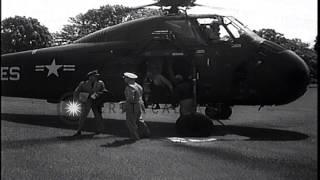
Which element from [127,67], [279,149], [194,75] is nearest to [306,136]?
[279,149]

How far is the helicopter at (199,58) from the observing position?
9.72 meters

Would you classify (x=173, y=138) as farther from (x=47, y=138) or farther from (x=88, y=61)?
(x=88, y=61)

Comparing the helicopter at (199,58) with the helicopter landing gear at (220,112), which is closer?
the helicopter at (199,58)

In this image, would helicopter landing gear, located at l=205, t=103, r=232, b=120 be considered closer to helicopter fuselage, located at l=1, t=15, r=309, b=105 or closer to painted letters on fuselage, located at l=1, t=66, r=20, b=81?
helicopter fuselage, located at l=1, t=15, r=309, b=105

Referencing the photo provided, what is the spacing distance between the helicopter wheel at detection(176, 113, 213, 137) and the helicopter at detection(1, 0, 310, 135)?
31mm

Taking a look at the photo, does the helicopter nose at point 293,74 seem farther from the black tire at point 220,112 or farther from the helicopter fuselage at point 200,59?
the black tire at point 220,112

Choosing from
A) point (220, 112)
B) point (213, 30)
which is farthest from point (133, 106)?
point (220, 112)

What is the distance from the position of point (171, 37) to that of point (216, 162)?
447 centimetres

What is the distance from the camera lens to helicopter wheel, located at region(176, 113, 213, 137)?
8938 mm

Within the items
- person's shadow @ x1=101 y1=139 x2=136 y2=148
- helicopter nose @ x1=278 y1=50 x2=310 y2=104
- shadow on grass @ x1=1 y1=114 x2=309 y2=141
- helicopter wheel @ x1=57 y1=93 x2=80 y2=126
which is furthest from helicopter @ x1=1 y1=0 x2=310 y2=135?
person's shadow @ x1=101 y1=139 x2=136 y2=148

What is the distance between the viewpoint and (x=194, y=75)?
9898mm

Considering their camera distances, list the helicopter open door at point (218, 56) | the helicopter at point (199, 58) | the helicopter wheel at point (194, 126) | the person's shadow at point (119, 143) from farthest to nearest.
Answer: the helicopter open door at point (218, 56) → the helicopter at point (199, 58) → the helicopter wheel at point (194, 126) → the person's shadow at point (119, 143)

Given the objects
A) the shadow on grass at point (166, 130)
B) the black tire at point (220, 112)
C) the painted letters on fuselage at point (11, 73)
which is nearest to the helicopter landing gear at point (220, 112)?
the black tire at point (220, 112)

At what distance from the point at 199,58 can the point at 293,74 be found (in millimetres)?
2233
